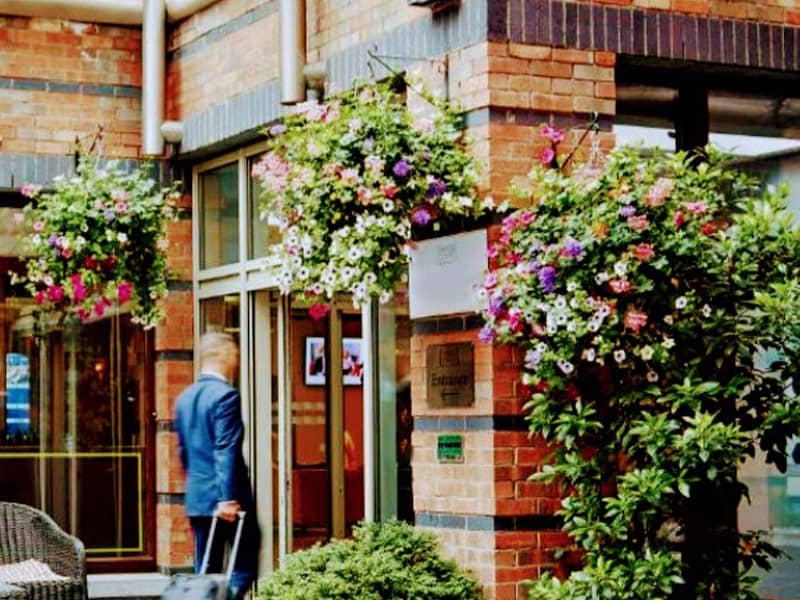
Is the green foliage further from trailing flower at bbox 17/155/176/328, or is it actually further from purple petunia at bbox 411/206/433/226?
trailing flower at bbox 17/155/176/328

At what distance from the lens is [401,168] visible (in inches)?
341

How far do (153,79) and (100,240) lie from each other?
56.0 inches

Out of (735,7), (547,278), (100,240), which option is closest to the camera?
(547,278)

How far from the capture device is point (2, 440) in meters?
12.4

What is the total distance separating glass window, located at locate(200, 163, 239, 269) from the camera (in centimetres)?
1213

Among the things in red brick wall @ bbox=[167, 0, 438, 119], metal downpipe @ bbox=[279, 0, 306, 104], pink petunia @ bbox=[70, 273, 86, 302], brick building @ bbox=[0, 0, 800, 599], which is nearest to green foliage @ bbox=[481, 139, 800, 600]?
brick building @ bbox=[0, 0, 800, 599]

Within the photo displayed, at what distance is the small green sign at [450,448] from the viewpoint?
29.5 feet

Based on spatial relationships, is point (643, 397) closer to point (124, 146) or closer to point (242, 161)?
point (242, 161)

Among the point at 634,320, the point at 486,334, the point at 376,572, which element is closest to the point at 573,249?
the point at 634,320

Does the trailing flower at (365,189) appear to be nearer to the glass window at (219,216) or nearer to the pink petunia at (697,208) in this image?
the pink petunia at (697,208)

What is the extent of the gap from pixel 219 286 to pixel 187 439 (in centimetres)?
370

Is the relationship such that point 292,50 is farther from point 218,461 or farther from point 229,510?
point 229,510

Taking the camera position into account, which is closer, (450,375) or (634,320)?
(634,320)

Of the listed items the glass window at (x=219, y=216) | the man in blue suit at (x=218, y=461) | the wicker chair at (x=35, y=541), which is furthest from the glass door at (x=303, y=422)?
the man in blue suit at (x=218, y=461)
